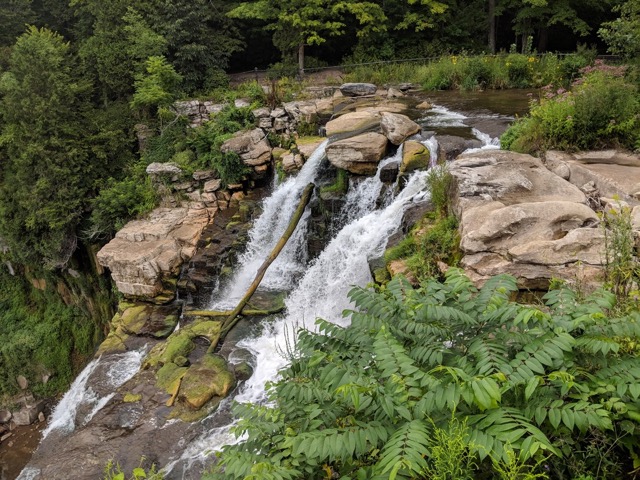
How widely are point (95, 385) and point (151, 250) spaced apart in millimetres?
3823

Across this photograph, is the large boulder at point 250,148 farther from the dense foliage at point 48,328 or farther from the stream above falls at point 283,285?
the dense foliage at point 48,328

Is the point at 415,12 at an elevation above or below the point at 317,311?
above

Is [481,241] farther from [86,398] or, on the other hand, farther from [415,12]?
[415,12]

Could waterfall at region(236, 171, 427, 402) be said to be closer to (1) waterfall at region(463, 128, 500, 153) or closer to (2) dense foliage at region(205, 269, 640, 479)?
(1) waterfall at region(463, 128, 500, 153)

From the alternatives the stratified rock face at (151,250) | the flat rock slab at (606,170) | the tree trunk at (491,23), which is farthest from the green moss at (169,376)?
the tree trunk at (491,23)

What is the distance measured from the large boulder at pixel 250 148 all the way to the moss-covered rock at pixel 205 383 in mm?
6844

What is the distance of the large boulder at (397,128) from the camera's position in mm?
10891

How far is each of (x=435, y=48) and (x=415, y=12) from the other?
6.85 feet

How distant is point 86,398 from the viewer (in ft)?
28.4

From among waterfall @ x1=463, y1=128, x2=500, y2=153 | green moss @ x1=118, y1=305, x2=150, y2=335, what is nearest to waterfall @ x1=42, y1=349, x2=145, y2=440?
green moss @ x1=118, y1=305, x2=150, y2=335

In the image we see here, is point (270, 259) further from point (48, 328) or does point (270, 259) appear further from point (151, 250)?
point (48, 328)


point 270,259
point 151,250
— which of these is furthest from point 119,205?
point 270,259

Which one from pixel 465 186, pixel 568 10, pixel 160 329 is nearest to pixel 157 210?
pixel 160 329

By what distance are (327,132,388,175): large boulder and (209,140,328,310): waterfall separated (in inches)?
43.6
